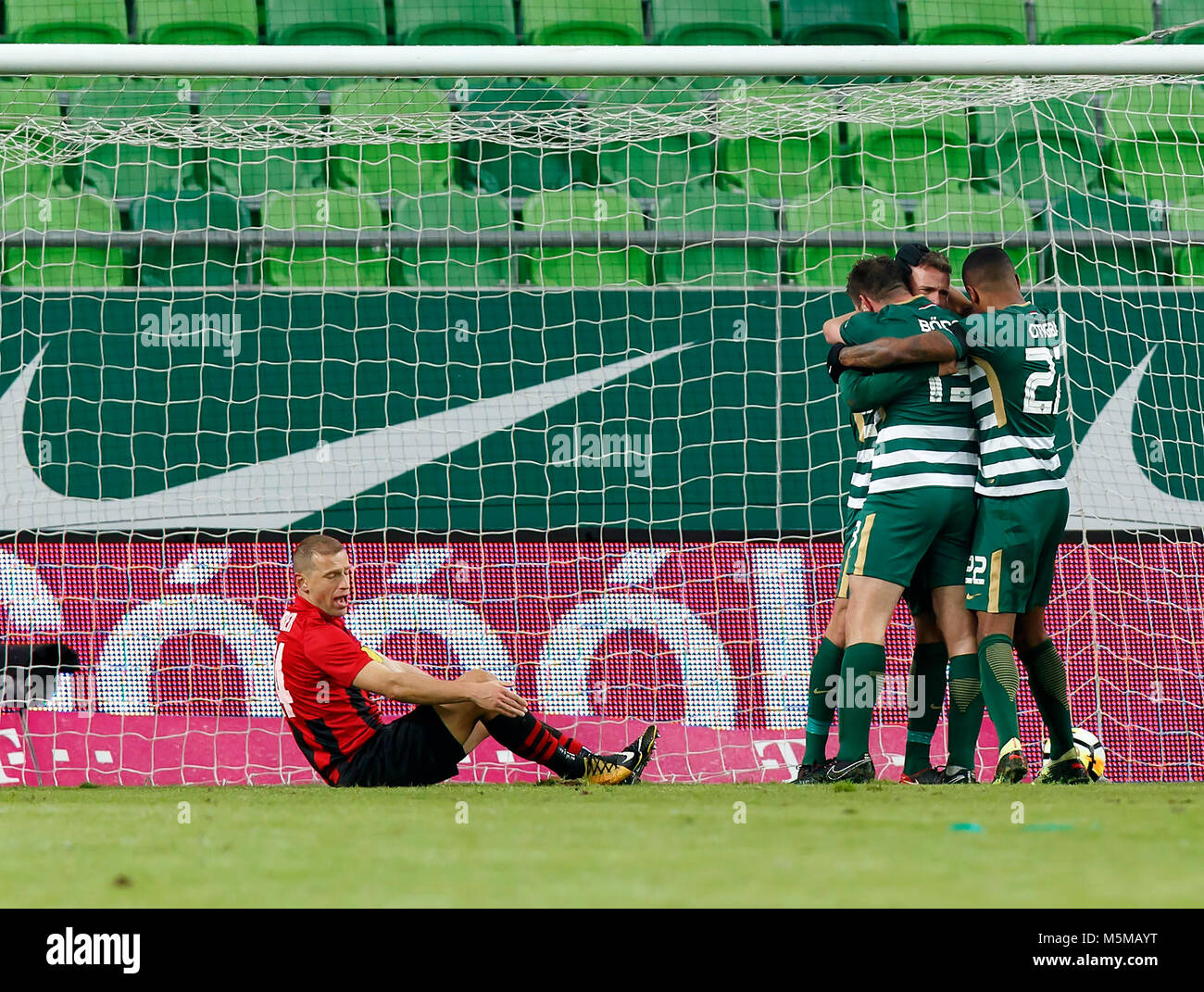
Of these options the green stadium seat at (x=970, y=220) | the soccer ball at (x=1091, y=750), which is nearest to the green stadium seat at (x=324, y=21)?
the green stadium seat at (x=970, y=220)

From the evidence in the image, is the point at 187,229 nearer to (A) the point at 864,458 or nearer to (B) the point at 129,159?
(B) the point at 129,159

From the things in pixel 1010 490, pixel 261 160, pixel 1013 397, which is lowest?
pixel 1010 490

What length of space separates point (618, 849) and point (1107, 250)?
5667 millimetres

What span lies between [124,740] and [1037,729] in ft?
12.2

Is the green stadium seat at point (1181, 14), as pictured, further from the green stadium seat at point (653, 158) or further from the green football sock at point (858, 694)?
the green football sock at point (858, 694)

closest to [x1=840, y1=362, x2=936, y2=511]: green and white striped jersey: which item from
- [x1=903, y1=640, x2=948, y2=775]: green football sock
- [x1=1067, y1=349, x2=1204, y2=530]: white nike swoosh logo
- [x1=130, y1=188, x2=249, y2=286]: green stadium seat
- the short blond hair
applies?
[x1=903, y1=640, x2=948, y2=775]: green football sock

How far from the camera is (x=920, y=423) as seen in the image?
15.4 feet

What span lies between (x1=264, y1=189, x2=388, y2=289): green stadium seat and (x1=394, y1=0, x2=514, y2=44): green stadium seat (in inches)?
92.9

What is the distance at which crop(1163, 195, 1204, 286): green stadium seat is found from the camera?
7.53 metres

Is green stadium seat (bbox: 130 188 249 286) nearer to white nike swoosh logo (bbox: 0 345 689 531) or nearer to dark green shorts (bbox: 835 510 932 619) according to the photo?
white nike swoosh logo (bbox: 0 345 689 531)

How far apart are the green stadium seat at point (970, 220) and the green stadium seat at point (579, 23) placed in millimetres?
2839

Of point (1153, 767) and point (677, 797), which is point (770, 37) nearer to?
point (1153, 767)

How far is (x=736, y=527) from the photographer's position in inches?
264

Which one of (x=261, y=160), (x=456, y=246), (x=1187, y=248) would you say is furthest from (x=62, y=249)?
(x=1187, y=248)
